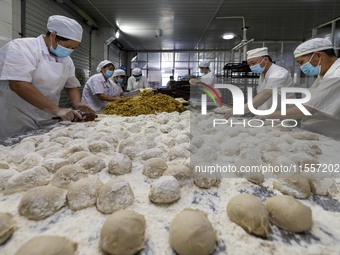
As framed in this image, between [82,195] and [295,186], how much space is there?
23.2 inches

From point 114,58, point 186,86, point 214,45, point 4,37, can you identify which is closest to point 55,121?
point 4,37

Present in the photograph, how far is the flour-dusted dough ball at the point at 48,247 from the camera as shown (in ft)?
1.31

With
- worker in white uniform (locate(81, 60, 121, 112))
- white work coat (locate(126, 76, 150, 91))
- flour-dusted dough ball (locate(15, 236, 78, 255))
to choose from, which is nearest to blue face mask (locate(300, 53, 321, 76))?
flour-dusted dough ball (locate(15, 236, 78, 255))

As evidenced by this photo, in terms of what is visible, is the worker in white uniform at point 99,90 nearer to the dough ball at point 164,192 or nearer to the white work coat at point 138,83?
the white work coat at point 138,83

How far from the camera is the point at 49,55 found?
1693 mm

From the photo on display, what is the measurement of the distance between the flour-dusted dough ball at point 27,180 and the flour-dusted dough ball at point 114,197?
21cm

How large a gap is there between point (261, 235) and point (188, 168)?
0.29 meters

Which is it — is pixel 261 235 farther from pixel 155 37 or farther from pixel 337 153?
pixel 155 37

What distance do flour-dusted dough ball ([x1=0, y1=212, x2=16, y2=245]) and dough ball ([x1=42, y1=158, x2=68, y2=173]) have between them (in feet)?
0.83

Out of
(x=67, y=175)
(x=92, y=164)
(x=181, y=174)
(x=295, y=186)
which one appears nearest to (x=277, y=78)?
(x=295, y=186)

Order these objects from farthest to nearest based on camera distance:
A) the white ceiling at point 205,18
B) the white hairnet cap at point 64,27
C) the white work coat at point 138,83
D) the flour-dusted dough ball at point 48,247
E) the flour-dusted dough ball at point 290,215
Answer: the white work coat at point 138,83 → the white ceiling at point 205,18 → the white hairnet cap at point 64,27 → the flour-dusted dough ball at point 290,215 → the flour-dusted dough ball at point 48,247

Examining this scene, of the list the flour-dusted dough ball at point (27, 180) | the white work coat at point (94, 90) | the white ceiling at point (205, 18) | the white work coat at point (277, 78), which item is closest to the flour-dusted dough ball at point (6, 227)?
the flour-dusted dough ball at point (27, 180)

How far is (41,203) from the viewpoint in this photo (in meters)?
0.54

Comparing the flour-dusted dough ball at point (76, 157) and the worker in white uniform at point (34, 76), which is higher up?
the worker in white uniform at point (34, 76)
